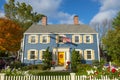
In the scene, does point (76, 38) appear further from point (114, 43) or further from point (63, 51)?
point (114, 43)

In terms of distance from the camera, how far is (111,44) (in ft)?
97.2

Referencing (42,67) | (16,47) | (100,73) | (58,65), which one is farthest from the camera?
(16,47)

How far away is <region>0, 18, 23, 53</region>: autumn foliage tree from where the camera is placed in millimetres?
33312

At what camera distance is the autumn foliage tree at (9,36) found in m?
33.3

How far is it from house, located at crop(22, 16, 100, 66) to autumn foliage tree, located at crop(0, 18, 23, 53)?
15.0 feet

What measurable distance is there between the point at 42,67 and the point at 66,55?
5402 mm

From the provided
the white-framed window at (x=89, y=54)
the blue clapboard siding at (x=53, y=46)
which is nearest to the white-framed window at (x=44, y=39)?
the blue clapboard siding at (x=53, y=46)

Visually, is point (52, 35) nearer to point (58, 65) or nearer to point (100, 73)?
point (58, 65)

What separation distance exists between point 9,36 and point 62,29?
28.8ft

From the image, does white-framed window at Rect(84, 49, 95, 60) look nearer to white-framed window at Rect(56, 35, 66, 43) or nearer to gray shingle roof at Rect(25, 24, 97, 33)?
gray shingle roof at Rect(25, 24, 97, 33)

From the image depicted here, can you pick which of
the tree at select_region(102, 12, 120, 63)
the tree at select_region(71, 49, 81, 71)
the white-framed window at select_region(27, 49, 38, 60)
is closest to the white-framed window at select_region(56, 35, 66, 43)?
the tree at select_region(71, 49, 81, 71)

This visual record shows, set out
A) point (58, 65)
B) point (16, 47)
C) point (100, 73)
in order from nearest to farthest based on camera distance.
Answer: point (100, 73), point (58, 65), point (16, 47)

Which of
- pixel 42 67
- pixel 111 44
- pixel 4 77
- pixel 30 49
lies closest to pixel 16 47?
pixel 30 49

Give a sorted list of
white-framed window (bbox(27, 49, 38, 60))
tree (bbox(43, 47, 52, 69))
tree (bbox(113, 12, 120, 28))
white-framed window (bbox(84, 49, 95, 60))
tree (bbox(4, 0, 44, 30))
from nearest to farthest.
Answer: tree (bbox(43, 47, 52, 69))
white-framed window (bbox(84, 49, 95, 60))
white-framed window (bbox(27, 49, 38, 60))
tree (bbox(113, 12, 120, 28))
tree (bbox(4, 0, 44, 30))
